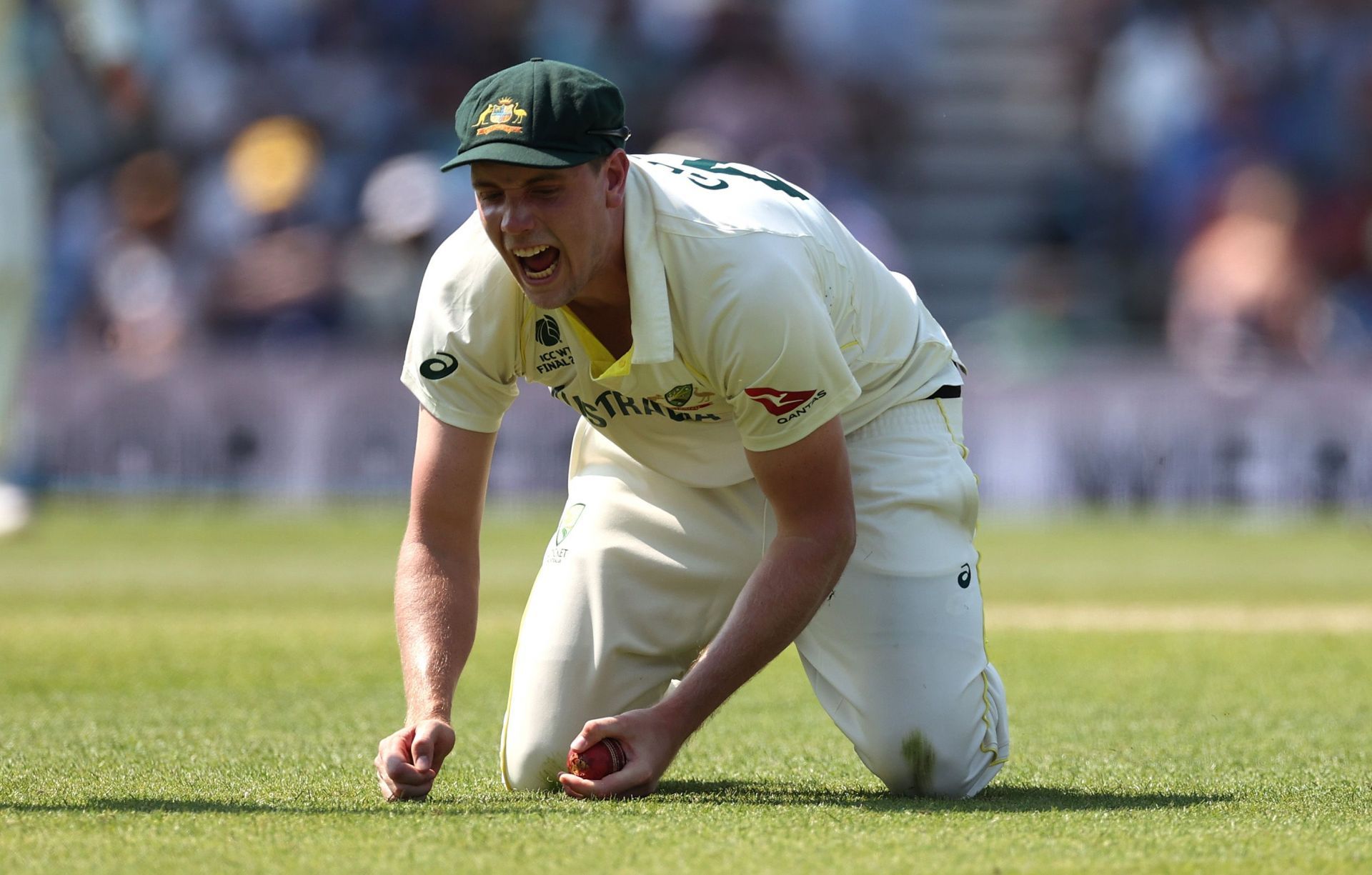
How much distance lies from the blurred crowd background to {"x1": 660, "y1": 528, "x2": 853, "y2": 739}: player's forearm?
11.0 meters

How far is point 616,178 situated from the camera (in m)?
3.72

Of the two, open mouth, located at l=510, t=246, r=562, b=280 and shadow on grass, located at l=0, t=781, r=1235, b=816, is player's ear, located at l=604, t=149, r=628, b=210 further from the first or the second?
shadow on grass, located at l=0, t=781, r=1235, b=816

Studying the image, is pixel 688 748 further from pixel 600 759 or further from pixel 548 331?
pixel 548 331

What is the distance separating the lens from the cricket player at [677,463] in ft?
12.0

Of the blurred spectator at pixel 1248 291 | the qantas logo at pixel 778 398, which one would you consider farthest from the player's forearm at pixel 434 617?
the blurred spectator at pixel 1248 291

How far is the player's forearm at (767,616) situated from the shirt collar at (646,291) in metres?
0.48

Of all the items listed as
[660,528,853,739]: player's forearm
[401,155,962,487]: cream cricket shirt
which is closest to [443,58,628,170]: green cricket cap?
[401,155,962,487]: cream cricket shirt

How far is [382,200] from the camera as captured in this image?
1552cm

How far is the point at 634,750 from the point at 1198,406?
11089 mm

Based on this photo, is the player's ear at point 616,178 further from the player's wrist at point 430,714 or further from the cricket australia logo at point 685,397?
the player's wrist at point 430,714

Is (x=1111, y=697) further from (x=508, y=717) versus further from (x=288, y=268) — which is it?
(x=288, y=268)

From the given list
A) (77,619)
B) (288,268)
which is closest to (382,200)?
(288,268)

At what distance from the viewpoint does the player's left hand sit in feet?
12.2

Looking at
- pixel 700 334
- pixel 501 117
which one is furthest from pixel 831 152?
pixel 501 117
